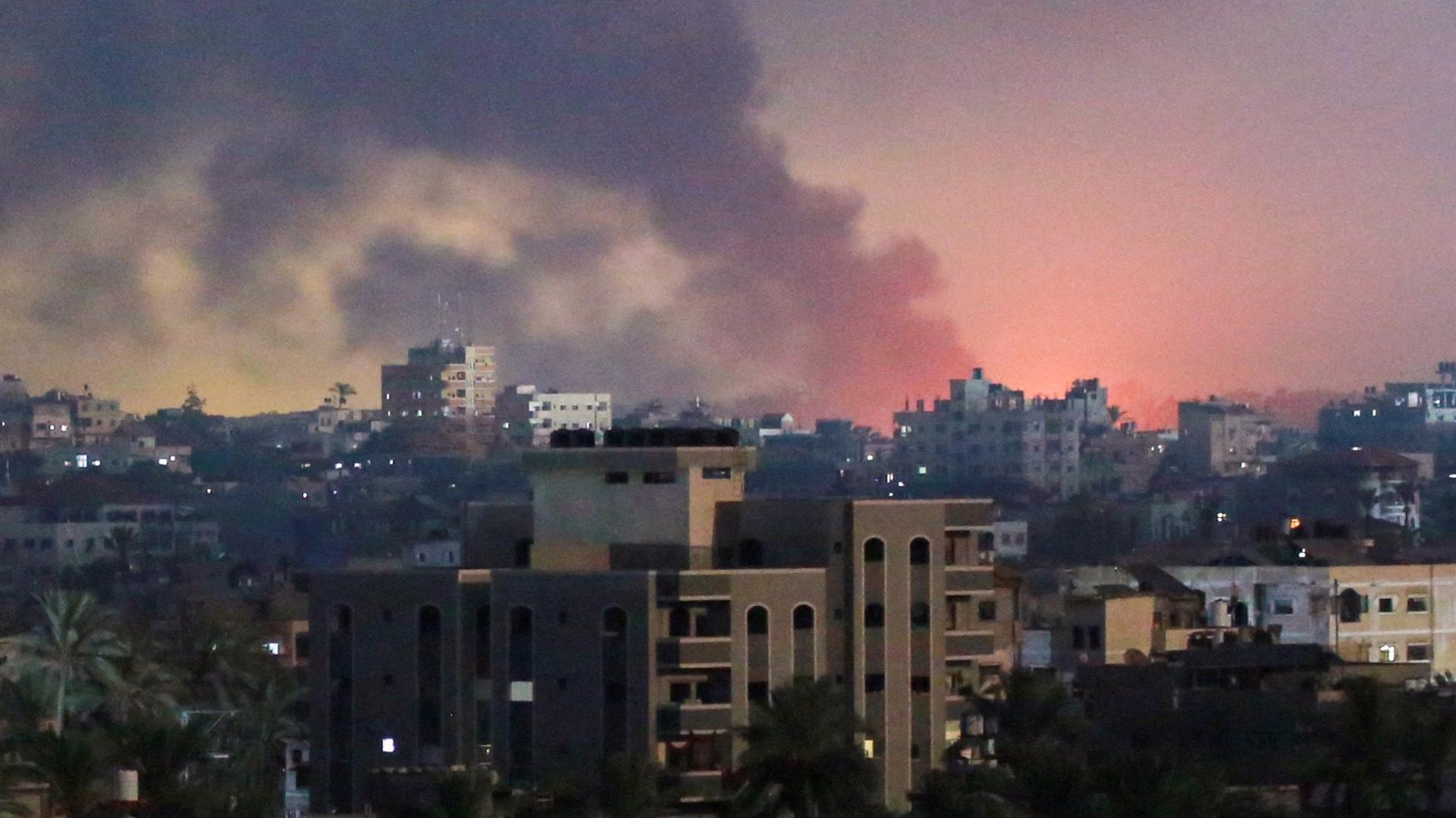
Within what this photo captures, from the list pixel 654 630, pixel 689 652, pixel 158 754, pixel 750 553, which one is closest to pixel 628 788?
pixel 158 754

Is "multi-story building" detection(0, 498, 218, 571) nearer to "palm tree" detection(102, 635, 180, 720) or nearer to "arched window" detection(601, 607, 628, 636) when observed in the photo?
"palm tree" detection(102, 635, 180, 720)

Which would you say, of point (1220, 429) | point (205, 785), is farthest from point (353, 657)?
point (1220, 429)

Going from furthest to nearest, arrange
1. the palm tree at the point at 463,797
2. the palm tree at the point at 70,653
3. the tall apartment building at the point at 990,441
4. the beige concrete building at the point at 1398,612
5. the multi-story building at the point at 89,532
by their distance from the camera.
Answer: the tall apartment building at the point at 990,441 < the multi-story building at the point at 89,532 < the beige concrete building at the point at 1398,612 < the palm tree at the point at 70,653 < the palm tree at the point at 463,797

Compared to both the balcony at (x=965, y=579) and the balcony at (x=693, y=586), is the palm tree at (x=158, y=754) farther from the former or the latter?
the balcony at (x=965, y=579)

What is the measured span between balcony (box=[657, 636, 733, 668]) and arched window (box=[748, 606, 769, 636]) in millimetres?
635

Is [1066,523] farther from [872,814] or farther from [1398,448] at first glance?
[872,814]

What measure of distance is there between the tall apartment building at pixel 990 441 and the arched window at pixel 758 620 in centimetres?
12665

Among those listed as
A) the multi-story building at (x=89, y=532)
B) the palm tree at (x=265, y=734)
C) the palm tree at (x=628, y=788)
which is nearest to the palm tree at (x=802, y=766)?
the palm tree at (x=628, y=788)

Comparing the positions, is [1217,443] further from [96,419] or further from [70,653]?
[70,653]

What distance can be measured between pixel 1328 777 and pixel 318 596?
484 inches

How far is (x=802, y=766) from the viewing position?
131 feet

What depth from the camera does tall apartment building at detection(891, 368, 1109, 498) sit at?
17788cm

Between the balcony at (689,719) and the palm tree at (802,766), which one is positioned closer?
the palm tree at (802,766)

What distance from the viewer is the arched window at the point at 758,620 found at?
4562 centimetres
